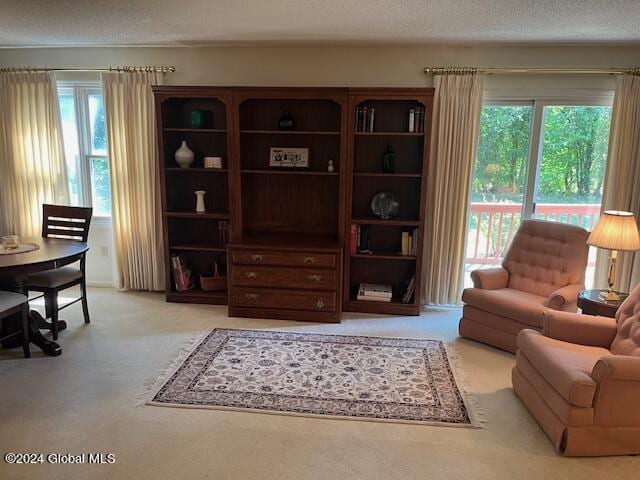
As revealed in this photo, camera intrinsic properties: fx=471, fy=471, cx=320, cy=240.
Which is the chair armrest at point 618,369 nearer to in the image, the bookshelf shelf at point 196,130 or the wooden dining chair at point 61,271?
the bookshelf shelf at point 196,130

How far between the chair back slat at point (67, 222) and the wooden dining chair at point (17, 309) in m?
0.81

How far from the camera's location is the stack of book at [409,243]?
4.24 m

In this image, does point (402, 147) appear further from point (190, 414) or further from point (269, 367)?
point (190, 414)

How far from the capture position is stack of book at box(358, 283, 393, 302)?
169 inches

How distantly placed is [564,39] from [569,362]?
8.93 feet

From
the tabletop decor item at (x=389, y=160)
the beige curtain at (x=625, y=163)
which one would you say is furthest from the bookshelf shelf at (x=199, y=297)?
the beige curtain at (x=625, y=163)

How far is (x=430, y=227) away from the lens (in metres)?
4.39

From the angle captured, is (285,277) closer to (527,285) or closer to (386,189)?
(386,189)

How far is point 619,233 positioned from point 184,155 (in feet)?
11.5

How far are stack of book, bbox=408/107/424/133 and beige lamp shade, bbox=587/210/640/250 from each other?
161cm

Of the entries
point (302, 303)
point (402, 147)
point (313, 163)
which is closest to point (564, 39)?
point (402, 147)

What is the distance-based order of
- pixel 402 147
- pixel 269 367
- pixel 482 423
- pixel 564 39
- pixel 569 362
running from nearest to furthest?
pixel 569 362 → pixel 482 423 → pixel 269 367 → pixel 564 39 → pixel 402 147

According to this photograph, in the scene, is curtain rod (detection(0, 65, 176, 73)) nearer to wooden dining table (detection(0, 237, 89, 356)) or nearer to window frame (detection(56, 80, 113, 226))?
window frame (detection(56, 80, 113, 226))

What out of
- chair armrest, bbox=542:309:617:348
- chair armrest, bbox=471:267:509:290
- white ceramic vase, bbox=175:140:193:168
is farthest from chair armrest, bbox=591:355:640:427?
white ceramic vase, bbox=175:140:193:168
